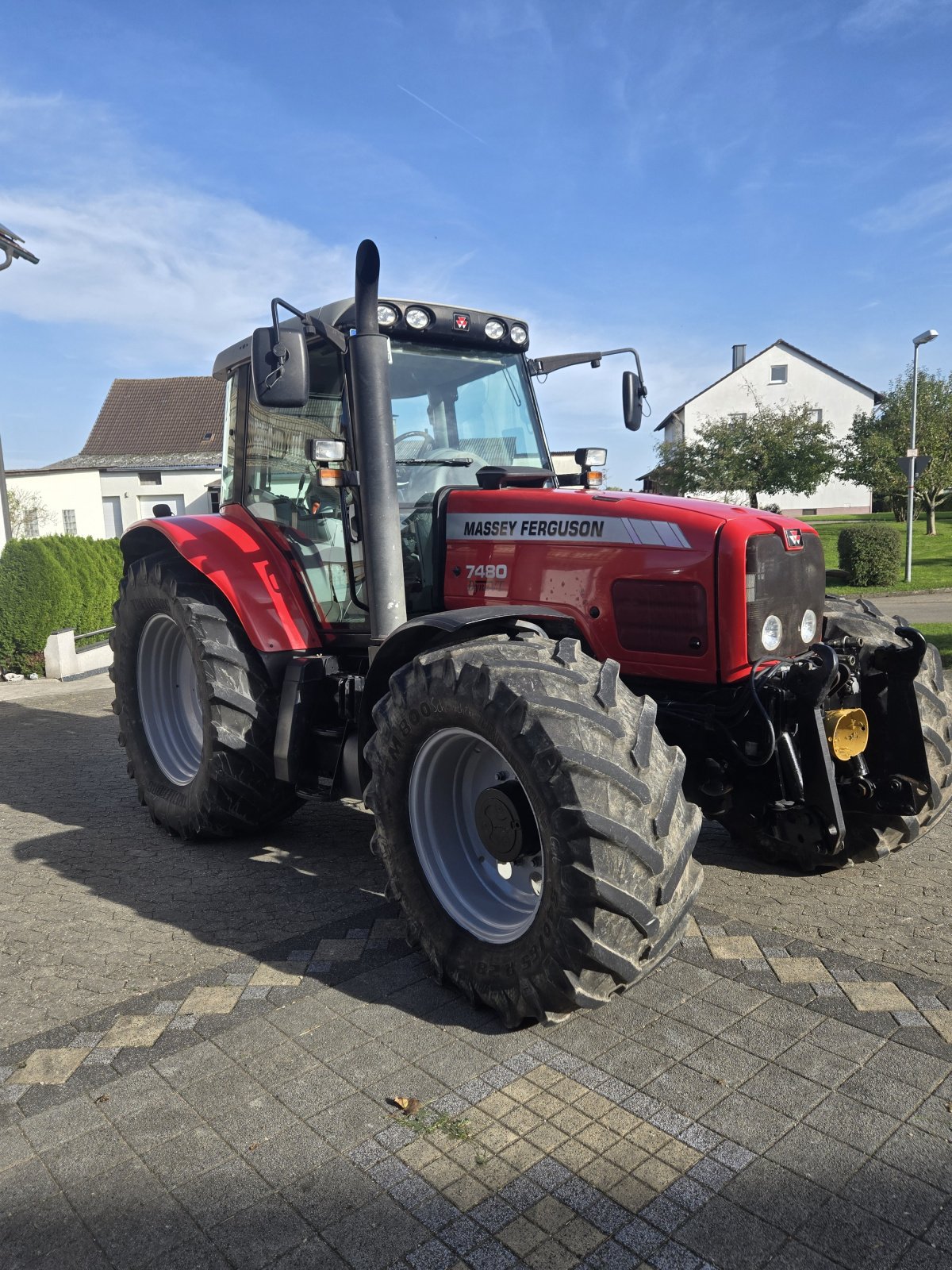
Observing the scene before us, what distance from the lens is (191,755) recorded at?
17.7 ft

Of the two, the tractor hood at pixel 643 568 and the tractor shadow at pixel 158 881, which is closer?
the tractor hood at pixel 643 568

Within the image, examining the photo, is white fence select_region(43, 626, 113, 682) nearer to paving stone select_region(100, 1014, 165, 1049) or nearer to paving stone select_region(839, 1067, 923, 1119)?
paving stone select_region(100, 1014, 165, 1049)

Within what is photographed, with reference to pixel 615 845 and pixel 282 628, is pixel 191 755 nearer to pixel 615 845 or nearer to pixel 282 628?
pixel 282 628

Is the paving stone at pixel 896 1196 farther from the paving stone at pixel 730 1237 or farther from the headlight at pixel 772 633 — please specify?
the headlight at pixel 772 633

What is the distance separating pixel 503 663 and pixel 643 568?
0.87 metres

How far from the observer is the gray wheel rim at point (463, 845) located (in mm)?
3258

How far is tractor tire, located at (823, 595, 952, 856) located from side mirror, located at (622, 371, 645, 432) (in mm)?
1355

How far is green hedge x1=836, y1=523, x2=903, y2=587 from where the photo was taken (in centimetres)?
1995

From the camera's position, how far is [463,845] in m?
3.42

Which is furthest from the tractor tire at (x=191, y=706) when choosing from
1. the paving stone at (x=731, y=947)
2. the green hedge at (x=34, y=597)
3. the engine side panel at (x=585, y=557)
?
the green hedge at (x=34, y=597)

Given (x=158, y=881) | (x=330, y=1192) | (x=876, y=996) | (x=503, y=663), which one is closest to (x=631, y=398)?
(x=503, y=663)

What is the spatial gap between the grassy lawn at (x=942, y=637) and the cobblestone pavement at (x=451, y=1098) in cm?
682

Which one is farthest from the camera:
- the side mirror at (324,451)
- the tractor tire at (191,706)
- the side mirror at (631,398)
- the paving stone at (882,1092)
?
the side mirror at (631,398)

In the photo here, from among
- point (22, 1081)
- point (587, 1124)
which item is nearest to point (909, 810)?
point (587, 1124)
